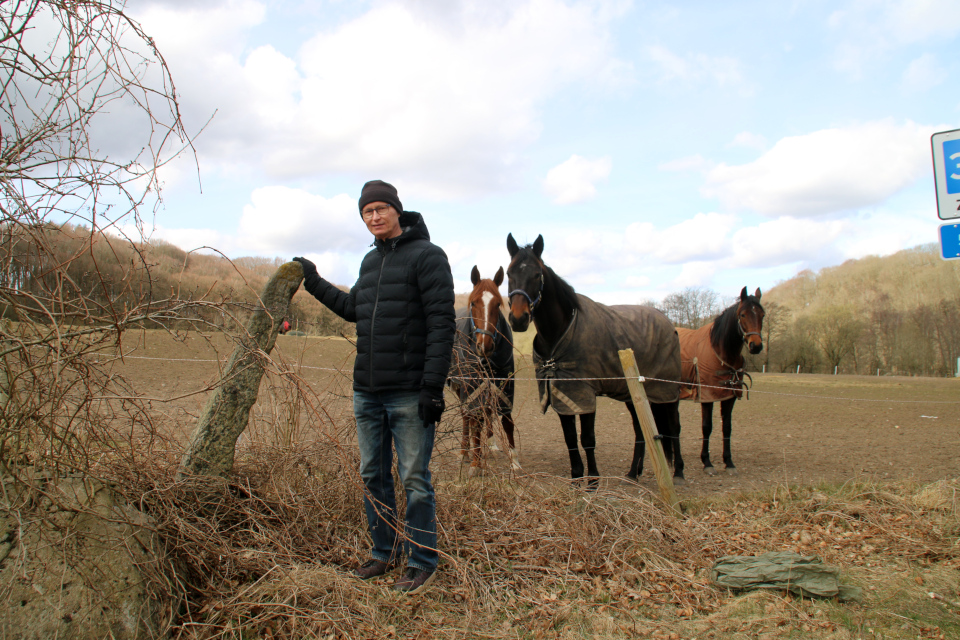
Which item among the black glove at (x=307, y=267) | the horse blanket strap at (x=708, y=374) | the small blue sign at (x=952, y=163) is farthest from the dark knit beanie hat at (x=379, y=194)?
the small blue sign at (x=952, y=163)

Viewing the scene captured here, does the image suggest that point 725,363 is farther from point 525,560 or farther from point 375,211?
point 375,211

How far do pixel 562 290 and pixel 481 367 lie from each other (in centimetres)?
137

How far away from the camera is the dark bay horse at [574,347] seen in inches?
191

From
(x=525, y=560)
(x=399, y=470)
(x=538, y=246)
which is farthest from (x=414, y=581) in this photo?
(x=538, y=246)

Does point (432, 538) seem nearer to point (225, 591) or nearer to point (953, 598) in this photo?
point (225, 591)

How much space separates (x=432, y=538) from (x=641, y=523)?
1.53 meters

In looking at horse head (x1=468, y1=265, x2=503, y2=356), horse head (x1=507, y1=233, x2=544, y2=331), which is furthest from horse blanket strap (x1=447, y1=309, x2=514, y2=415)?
horse head (x1=507, y1=233, x2=544, y2=331)

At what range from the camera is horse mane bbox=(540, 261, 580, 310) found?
5.16m

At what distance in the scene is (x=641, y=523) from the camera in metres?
3.67

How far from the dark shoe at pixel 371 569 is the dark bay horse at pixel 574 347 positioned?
6.82 feet

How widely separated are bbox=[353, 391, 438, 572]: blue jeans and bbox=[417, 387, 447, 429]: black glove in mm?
137

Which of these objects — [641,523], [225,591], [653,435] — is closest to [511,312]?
[653,435]

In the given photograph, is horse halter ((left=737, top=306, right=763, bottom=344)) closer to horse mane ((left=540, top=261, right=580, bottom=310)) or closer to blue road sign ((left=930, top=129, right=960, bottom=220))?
blue road sign ((left=930, top=129, right=960, bottom=220))

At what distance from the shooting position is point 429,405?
8.89 feet
